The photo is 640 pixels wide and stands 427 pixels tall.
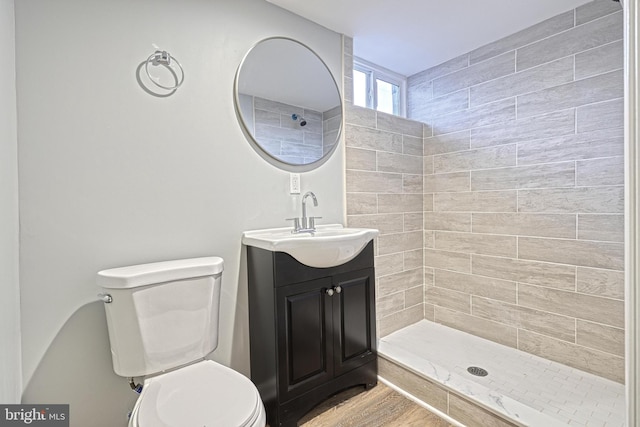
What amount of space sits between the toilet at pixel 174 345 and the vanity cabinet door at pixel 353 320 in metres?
0.64

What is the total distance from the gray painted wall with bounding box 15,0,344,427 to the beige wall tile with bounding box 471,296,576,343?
A: 1.75 m

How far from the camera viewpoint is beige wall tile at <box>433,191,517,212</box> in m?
2.14

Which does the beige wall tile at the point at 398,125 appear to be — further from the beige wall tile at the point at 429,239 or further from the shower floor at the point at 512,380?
the shower floor at the point at 512,380

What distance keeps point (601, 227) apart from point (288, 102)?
6.45 ft

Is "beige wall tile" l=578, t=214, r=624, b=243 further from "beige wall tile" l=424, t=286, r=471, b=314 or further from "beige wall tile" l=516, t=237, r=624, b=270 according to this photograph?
"beige wall tile" l=424, t=286, r=471, b=314

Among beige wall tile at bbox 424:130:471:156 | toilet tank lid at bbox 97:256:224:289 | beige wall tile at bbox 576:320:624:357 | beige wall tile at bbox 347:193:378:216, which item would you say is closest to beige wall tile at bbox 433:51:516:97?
beige wall tile at bbox 424:130:471:156

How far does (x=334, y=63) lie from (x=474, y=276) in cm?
188

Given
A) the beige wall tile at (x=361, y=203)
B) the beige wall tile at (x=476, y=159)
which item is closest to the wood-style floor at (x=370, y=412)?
the beige wall tile at (x=361, y=203)

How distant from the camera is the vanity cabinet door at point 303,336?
1.47 m

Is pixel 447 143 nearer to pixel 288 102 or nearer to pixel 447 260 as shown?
pixel 447 260

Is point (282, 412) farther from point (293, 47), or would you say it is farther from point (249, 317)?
point (293, 47)

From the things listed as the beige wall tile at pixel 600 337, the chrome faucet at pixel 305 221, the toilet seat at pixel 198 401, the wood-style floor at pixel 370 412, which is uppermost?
the chrome faucet at pixel 305 221

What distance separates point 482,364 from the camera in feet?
6.46

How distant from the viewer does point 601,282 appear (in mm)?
1765
